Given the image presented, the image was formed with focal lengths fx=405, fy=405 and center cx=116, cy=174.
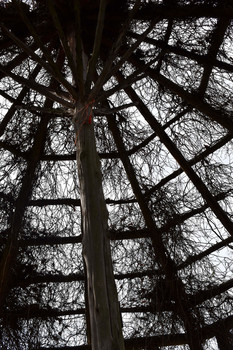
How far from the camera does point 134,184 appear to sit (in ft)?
21.2

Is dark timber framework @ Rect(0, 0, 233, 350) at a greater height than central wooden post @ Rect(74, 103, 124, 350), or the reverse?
dark timber framework @ Rect(0, 0, 233, 350)

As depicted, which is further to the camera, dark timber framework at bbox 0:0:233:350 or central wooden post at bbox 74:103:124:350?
dark timber framework at bbox 0:0:233:350

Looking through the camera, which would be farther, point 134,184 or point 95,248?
point 134,184

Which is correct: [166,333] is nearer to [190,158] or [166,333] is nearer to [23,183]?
[190,158]

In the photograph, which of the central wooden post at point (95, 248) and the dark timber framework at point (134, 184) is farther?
the dark timber framework at point (134, 184)

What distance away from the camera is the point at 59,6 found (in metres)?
5.08

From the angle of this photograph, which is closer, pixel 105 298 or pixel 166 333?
pixel 105 298

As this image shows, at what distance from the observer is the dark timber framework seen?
5.47 metres

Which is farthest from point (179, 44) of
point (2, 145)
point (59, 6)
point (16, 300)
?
point (16, 300)

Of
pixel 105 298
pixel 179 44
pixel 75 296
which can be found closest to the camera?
pixel 105 298

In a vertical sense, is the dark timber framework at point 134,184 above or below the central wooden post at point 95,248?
above

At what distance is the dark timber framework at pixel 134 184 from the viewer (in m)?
5.47

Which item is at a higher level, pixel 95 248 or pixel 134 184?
pixel 134 184

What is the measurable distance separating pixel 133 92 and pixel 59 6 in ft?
5.62
